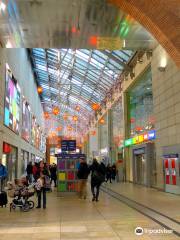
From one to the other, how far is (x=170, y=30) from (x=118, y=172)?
18958 mm

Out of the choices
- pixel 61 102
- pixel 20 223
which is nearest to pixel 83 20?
pixel 20 223

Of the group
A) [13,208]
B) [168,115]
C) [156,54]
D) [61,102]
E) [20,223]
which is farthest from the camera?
[61,102]

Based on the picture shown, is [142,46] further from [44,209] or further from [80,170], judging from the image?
[44,209]

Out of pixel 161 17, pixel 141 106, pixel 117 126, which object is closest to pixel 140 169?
pixel 141 106

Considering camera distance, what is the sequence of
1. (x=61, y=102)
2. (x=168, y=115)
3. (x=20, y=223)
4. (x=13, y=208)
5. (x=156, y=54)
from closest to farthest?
(x=20, y=223)
(x=13, y=208)
(x=168, y=115)
(x=156, y=54)
(x=61, y=102)

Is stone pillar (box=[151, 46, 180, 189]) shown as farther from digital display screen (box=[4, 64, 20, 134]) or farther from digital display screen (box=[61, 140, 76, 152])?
digital display screen (box=[4, 64, 20, 134])

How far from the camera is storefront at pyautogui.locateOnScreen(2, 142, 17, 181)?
15.9 metres

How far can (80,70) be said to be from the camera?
2934 cm

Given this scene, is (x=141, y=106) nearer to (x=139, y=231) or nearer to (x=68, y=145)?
(x=68, y=145)

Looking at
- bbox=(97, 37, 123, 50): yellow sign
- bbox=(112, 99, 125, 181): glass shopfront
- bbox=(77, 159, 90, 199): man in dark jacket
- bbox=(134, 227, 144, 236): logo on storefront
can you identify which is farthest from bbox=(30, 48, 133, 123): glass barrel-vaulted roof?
bbox=(134, 227, 144, 236): logo on storefront

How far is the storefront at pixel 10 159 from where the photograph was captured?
1585 centimetres

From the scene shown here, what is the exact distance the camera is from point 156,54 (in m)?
17.3

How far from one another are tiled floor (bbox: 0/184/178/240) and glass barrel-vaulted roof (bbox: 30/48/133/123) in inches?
594

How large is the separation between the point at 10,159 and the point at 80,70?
1367cm
